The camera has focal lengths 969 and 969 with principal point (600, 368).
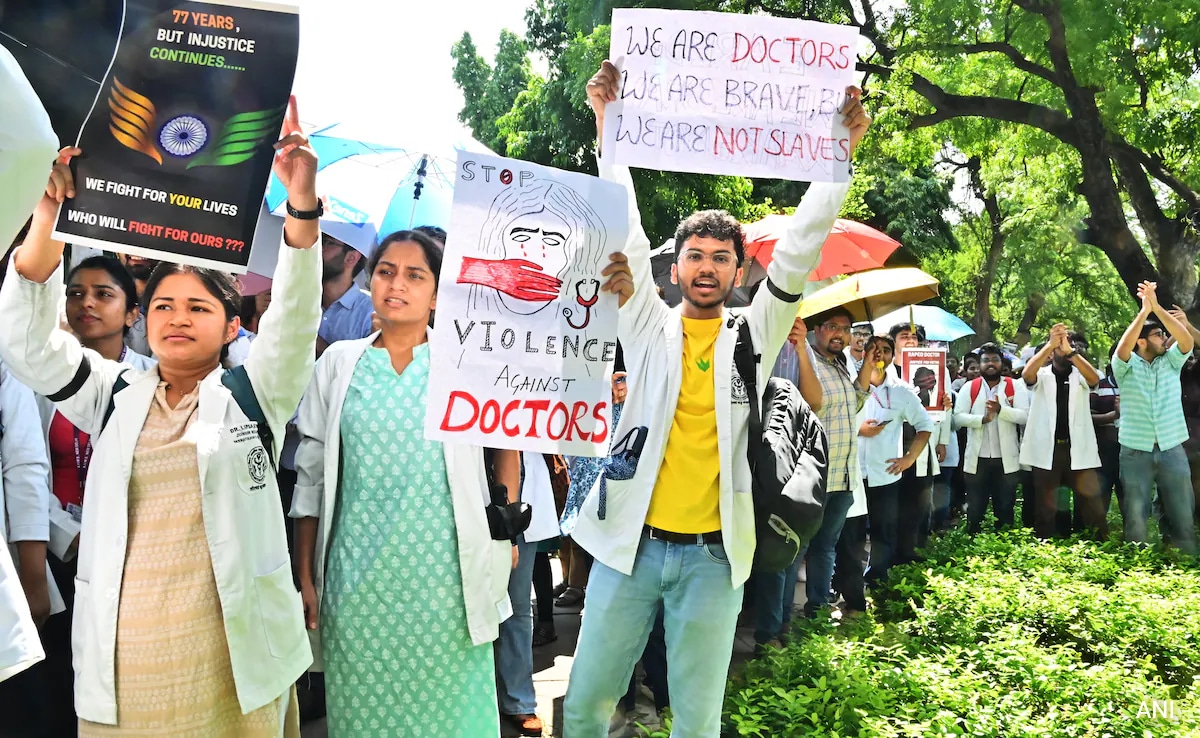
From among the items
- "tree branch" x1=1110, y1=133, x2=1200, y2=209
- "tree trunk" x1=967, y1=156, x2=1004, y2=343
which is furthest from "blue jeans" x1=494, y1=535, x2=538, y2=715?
"tree trunk" x1=967, y1=156, x2=1004, y2=343

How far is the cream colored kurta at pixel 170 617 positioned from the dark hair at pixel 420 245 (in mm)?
776

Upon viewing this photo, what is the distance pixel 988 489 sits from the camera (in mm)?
9312

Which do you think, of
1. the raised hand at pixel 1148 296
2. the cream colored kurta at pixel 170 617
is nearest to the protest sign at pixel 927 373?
the raised hand at pixel 1148 296

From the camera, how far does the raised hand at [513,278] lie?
2.70m

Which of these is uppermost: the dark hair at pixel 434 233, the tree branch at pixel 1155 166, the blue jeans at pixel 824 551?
the tree branch at pixel 1155 166

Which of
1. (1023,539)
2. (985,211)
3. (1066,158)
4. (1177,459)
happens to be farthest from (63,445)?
(985,211)

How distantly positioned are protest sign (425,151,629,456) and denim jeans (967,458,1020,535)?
739 centimetres

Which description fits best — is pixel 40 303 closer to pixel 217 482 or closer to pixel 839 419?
pixel 217 482

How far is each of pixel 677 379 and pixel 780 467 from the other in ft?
1.38

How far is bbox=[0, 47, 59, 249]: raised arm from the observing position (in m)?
1.47

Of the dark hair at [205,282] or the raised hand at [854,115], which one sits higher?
the raised hand at [854,115]

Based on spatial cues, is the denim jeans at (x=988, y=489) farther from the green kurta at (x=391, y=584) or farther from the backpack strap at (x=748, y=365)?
the green kurta at (x=391, y=584)

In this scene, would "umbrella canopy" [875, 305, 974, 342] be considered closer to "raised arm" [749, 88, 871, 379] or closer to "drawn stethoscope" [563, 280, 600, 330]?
"raised arm" [749, 88, 871, 379]

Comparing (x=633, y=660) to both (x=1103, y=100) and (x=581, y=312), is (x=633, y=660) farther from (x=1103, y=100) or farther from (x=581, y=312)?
(x=1103, y=100)
